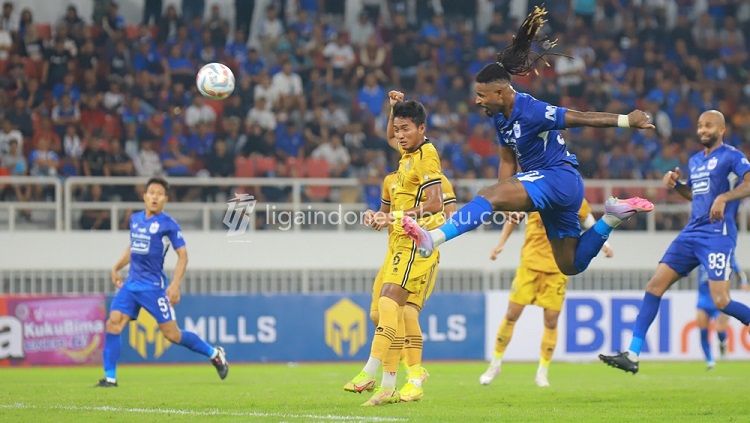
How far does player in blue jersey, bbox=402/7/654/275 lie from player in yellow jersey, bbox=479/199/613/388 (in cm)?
332

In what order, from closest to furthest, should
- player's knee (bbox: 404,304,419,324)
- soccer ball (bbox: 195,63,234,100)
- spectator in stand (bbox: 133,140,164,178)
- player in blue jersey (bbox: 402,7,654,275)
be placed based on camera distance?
player in blue jersey (bbox: 402,7,654,275) → player's knee (bbox: 404,304,419,324) → soccer ball (bbox: 195,63,234,100) → spectator in stand (bbox: 133,140,164,178)

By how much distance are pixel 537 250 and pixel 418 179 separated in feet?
12.7

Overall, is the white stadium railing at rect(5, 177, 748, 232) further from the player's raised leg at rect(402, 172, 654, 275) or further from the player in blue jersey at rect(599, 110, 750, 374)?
Answer: the player's raised leg at rect(402, 172, 654, 275)

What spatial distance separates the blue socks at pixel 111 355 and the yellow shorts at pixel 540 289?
460cm

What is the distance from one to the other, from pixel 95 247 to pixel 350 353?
477 cm

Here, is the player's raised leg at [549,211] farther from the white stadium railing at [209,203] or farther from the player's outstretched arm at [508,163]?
the white stadium railing at [209,203]

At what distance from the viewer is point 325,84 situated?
24.5 m

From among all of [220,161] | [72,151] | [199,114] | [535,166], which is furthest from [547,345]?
[72,151]

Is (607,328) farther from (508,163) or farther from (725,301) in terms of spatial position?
(508,163)

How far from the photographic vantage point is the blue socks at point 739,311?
1202 centimetres

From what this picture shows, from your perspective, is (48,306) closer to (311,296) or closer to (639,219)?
(311,296)

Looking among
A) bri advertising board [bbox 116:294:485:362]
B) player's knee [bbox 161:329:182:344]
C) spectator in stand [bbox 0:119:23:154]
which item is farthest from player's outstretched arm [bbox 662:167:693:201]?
spectator in stand [bbox 0:119:23:154]

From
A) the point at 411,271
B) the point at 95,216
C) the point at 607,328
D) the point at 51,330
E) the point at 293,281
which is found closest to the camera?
the point at 411,271

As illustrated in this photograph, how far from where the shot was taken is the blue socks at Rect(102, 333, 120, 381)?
44.4 feet
